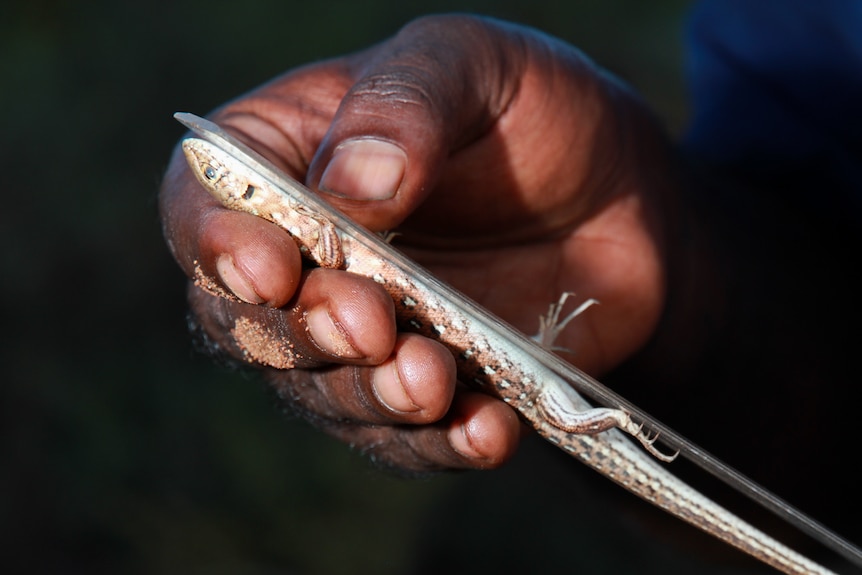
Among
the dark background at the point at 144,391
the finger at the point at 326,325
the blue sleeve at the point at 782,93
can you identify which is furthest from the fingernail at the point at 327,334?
the dark background at the point at 144,391

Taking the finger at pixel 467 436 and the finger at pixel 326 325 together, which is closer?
the finger at pixel 326 325

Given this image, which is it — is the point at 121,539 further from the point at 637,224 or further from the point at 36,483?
the point at 637,224

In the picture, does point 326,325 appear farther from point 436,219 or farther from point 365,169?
point 436,219

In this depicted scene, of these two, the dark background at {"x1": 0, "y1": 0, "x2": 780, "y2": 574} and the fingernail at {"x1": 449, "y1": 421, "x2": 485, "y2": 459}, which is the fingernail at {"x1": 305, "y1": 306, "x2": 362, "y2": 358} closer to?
the fingernail at {"x1": 449, "y1": 421, "x2": 485, "y2": 459}

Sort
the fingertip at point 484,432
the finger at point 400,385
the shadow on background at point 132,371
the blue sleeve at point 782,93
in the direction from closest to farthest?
1. the finger at point 400,385
2. the fingertip at point 484,432
3. the blue sleeve at point 782,93
4. the shadow on background at point 132,371

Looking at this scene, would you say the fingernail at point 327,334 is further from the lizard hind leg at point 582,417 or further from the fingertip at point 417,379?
the lizard hind leg at point 582,417

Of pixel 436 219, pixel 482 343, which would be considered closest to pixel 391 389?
pixel 482 343

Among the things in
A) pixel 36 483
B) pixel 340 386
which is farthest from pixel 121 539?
pixel 340 386
